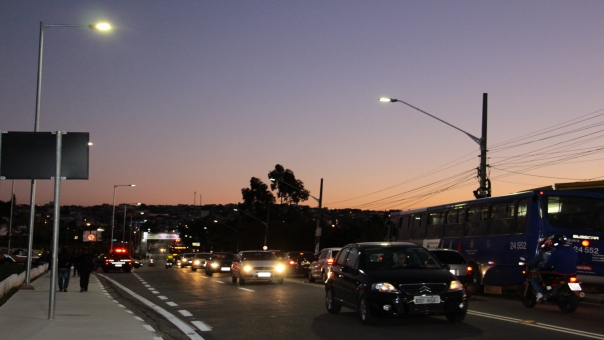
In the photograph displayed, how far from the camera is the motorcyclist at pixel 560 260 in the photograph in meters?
16.5

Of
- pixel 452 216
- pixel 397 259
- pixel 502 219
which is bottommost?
pixel 397 259

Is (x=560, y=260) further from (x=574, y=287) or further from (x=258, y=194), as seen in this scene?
(x=258, y=194)

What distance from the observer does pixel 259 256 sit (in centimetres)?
3189

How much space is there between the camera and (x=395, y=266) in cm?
1398

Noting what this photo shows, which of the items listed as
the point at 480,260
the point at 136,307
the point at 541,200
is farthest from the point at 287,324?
the point at 480,260

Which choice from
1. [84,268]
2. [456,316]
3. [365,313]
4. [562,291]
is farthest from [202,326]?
[84,268]

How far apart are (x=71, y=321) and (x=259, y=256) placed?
58.9 feet

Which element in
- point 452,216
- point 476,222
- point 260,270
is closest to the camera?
point 476,222

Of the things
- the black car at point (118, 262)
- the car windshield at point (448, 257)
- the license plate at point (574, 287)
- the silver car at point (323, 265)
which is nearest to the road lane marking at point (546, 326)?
the license plate at point (574, 287)

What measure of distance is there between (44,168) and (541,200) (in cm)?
1423

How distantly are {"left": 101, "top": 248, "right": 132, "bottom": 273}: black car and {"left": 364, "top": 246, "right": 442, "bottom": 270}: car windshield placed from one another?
38.4 metres

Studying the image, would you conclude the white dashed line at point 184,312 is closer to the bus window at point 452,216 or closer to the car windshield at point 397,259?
the car windshield at point 397,259

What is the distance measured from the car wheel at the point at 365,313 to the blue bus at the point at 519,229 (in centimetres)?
957

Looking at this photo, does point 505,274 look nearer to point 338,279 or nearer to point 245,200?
point 338,279
